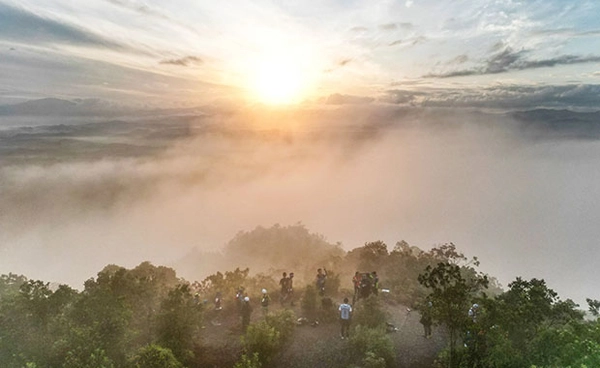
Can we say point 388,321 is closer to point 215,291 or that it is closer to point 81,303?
point 215,291

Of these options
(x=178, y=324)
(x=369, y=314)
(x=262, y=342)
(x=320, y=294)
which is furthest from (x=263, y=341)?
(x=320, y=294)

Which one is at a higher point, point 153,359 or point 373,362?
point 373,362

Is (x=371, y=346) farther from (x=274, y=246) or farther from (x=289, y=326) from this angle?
(x=274, y=246)

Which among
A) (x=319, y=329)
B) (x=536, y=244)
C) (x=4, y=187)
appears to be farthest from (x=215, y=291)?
(x=4, y=187)

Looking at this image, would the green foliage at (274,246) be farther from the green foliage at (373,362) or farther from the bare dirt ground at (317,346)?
the green foliage at (373,362)

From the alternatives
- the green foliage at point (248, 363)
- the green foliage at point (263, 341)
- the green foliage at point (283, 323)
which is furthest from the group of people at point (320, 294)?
the green foliage at point (248, 363)

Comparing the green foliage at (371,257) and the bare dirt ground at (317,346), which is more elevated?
the green foliage at (371,257)
